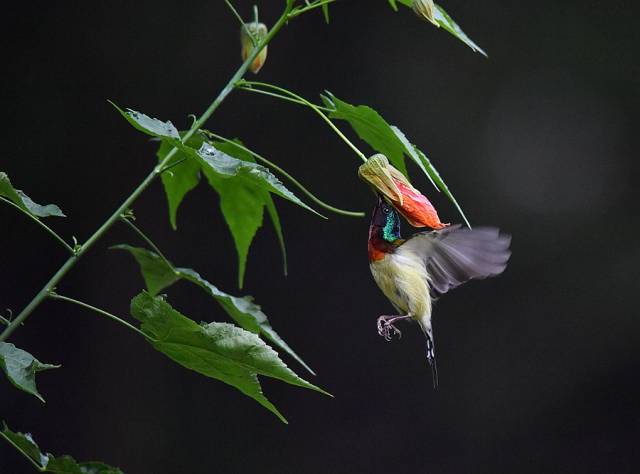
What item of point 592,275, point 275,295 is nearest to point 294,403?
point 275,295

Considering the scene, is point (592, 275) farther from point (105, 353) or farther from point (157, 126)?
point (157, 126)

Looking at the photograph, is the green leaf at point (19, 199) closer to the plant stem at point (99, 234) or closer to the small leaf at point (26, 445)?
the plant stem at point (99, 234)

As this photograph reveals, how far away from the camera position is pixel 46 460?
67cm

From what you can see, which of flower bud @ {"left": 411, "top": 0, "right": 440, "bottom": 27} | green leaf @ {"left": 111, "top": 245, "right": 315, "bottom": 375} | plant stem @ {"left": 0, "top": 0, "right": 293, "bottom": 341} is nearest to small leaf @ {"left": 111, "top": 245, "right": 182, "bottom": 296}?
green leaf @ {"left": 111, "top": 245, "right": 315, "bottom": 375}

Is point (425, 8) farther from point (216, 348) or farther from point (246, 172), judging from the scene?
point (216, 348)

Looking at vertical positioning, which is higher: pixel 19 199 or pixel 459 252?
pixel 459 252

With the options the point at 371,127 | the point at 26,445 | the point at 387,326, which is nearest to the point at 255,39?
the point at 371,127

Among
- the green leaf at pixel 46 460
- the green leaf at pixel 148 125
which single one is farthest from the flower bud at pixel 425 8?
the green leaf at pixel 46 460

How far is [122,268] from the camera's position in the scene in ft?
7.76

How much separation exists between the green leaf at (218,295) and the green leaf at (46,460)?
0.16m

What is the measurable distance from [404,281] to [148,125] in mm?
288

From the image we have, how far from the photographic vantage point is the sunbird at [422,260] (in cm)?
79

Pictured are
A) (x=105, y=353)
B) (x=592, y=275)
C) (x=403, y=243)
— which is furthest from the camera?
(x=592, y=275)

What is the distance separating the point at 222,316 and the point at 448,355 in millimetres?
610
